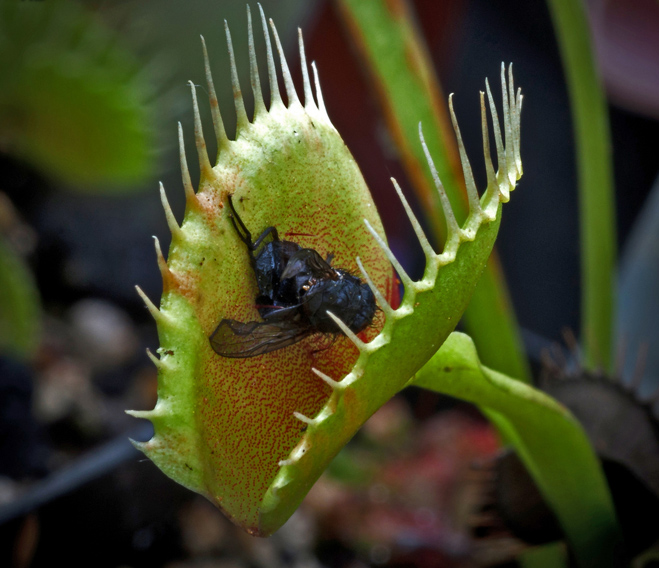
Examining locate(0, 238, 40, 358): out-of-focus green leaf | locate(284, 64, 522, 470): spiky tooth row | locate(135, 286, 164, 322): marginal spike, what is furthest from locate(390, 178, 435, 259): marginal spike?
locate(0, 238, 40, 358): out-of-focus green leaf

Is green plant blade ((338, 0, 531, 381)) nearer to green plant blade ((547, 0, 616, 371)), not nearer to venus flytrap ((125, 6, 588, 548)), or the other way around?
green plant blade ((547, 0, 616, 371))

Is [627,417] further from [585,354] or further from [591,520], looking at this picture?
[585,354]

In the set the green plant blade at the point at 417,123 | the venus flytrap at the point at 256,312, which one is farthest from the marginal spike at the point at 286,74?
the green plant blade at the point at 417,123

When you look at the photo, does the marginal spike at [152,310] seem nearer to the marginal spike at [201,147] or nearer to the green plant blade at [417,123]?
the marginal spike at [201,147]

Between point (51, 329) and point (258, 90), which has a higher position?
point (258, 90)

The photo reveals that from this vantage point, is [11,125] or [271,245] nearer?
[271,245]

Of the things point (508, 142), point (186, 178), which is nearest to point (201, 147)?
point (186, 178)

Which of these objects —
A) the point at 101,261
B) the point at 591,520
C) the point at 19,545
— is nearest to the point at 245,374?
the point at 591,520
